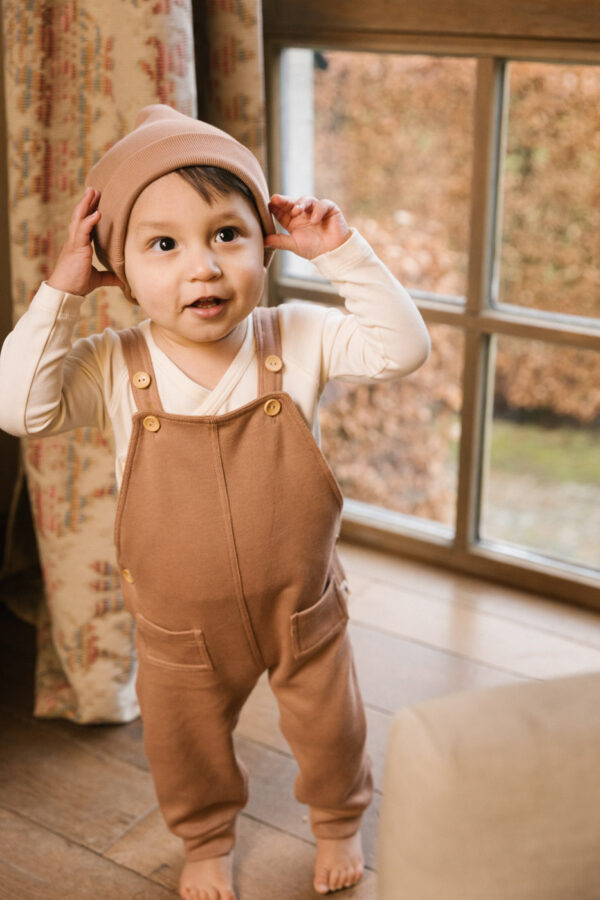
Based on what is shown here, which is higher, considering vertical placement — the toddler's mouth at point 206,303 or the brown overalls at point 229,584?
the toddler's mouth at point 206,303

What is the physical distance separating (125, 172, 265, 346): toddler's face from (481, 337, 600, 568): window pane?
0.87 metres

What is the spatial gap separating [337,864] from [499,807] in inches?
28.9

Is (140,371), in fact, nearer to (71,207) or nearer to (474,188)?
(71,207)

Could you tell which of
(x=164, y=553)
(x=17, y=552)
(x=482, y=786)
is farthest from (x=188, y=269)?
(x=17, y=552)

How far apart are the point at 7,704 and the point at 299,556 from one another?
31.2 inches

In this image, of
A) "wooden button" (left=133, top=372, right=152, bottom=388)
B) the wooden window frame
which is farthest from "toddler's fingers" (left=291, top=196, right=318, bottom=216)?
the wooden window frame

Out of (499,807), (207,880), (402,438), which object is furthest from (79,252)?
(402,438)

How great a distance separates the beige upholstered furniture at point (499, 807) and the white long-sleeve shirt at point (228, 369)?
Answer: 0.48 meters

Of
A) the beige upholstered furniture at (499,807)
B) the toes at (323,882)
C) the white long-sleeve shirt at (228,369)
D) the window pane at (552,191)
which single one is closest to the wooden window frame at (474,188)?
the window pane at (552,191)

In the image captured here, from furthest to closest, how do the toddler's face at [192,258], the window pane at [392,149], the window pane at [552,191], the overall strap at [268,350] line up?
the window pane at [392,149] → the window pane at [552,191] → the overall strap at [268,350] → the toddler's face at [192,258]

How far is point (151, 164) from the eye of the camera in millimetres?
987

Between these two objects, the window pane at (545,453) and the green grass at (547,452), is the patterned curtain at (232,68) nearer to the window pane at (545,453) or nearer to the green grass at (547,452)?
the window pane at (545,453)

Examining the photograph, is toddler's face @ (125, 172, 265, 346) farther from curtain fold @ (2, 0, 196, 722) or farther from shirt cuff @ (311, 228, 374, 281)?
curtain fold @ (2, 0, 196, 722)

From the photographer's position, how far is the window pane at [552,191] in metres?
1.61
